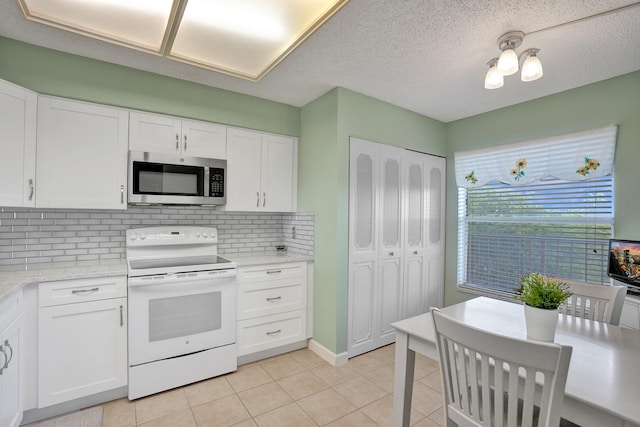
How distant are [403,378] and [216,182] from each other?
2190mm

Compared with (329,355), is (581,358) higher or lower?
higher

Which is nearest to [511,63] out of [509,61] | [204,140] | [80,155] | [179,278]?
[509,61]

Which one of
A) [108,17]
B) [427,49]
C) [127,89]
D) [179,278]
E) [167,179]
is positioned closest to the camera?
[108,17]

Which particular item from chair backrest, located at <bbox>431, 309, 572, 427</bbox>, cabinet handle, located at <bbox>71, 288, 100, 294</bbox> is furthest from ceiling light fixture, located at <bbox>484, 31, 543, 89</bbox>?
cabinet handle, located at <bbox>71, 288, 100, 294</bbox>

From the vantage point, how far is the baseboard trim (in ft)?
9.10

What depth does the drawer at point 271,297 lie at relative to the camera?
2740 millimetres

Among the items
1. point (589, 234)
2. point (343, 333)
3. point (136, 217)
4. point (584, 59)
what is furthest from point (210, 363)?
point (584, 59)

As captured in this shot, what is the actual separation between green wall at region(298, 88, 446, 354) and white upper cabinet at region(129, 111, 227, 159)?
0.89 metres

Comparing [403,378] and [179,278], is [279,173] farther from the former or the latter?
[403,378]

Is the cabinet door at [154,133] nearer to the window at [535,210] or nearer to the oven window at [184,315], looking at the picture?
the oven window at [184,315]

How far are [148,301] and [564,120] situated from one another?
387 centimetres

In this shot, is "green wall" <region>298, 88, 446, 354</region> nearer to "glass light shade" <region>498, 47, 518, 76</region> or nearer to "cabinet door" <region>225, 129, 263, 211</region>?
"cabinet door" <region>225, 129, 263, 211</region>

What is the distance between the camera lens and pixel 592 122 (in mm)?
2623

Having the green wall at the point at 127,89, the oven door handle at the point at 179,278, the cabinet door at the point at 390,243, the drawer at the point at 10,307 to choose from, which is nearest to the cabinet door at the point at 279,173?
the green wall at the point at 127,89
